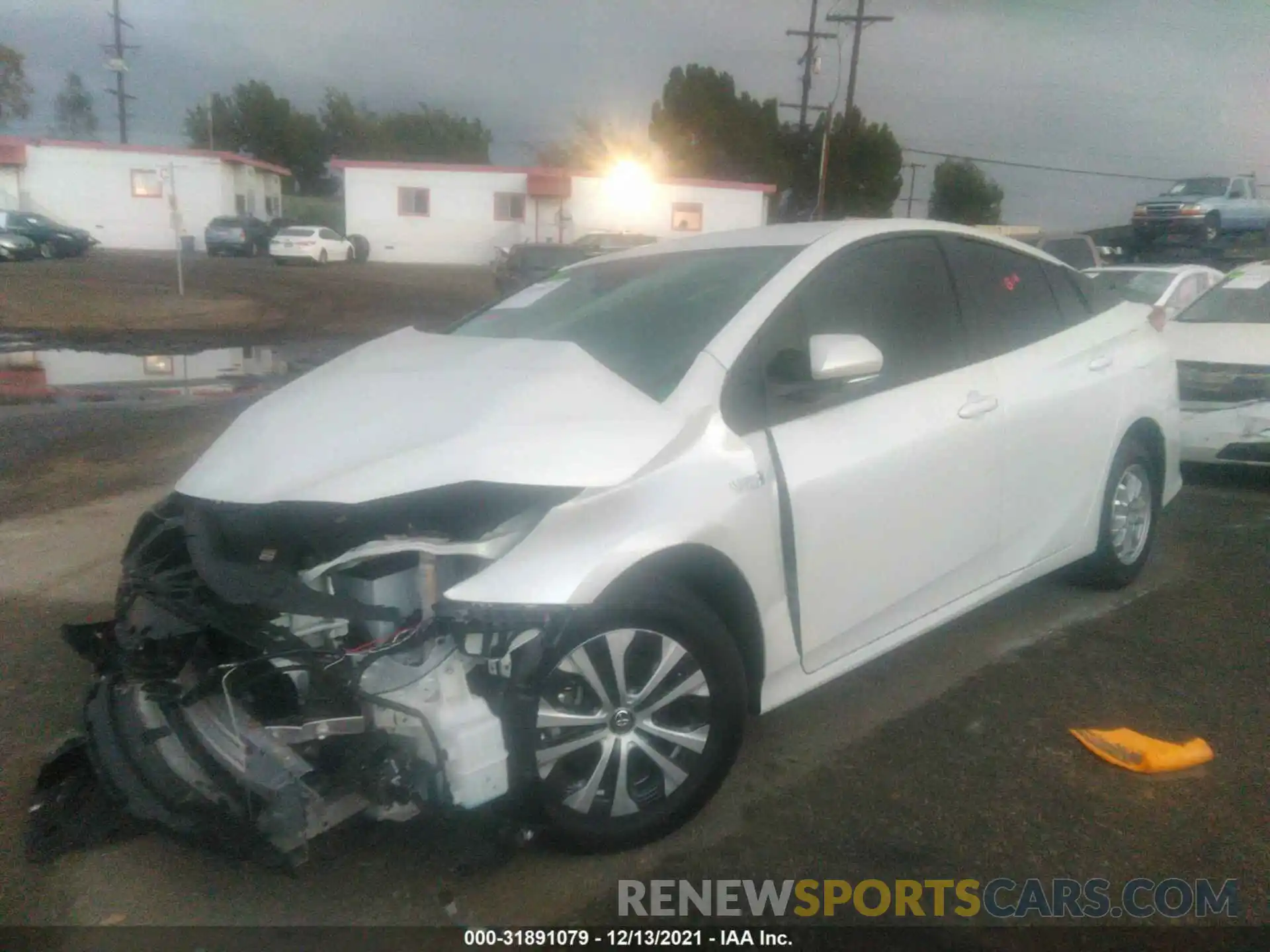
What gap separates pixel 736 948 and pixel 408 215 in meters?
39.5

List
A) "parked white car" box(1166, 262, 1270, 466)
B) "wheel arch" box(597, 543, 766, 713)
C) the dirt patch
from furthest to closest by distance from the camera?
the dirt patch → "parked white car" box(1166, 262, 1270, 466) → "wheel arch" box(597, 543, 766, 713)

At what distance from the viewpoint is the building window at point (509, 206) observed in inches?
1529

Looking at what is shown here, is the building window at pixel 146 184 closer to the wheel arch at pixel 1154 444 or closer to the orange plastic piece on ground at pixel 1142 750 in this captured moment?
the wheel arch at pixel 1154 444

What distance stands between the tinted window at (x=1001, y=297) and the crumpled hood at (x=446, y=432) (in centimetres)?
171

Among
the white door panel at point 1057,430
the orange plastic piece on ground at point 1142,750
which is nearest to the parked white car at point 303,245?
the white door panel at point 1057,430

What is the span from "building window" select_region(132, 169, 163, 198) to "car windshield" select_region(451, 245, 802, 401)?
39988 millimetres

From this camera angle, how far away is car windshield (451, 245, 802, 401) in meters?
3.32

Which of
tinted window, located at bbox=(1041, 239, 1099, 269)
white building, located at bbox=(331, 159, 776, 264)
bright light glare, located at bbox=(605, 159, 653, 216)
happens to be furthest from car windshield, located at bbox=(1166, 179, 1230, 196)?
bright light glare, located at bbox=(605, 159, 653, 216)

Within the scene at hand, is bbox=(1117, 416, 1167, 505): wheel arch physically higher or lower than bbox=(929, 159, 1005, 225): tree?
lower

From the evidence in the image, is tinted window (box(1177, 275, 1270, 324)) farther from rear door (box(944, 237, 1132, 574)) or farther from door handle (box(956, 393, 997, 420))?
door handle (box(956, 393, 997, 420))

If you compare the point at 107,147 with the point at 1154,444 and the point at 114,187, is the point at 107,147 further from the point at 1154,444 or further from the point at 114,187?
the point at 1154,444

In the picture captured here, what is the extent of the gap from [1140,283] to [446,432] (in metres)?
11.3

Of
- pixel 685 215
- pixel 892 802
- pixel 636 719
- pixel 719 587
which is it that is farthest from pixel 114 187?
pixel 892 802

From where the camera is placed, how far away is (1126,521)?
4.88 meters
